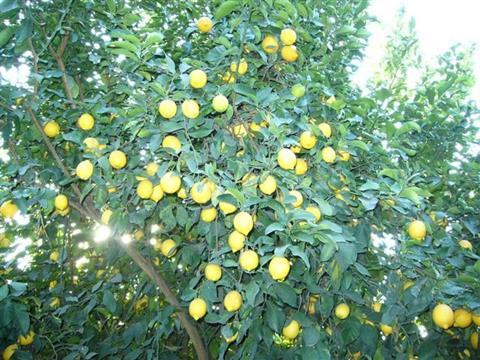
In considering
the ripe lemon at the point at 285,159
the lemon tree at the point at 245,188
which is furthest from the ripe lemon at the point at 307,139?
the ripe lemon at the point at 285,159

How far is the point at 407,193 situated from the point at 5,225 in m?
2.76

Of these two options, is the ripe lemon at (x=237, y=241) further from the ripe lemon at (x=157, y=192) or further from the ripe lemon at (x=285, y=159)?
the ripe lemon at (x=157, y=192)

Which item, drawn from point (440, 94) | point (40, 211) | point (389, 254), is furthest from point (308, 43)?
point (40, 211)

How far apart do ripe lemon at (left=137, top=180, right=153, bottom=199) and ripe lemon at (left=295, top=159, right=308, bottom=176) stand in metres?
0.79

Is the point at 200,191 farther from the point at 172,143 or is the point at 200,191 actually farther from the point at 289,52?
the point at 289,52

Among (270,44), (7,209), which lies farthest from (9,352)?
(270,44)

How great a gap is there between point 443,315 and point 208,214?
1262mm

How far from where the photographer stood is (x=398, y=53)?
415cm

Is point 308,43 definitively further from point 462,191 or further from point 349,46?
point 462,191

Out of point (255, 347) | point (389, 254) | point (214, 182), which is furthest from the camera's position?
point (389, 254)

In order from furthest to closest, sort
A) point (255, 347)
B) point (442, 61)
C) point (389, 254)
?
point (442, 61), point (389, 254), point (255, 347)

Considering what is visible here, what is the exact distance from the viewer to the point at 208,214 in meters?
2.27

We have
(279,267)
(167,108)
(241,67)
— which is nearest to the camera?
(279,267)

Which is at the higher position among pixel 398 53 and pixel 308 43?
pixel 308 43
